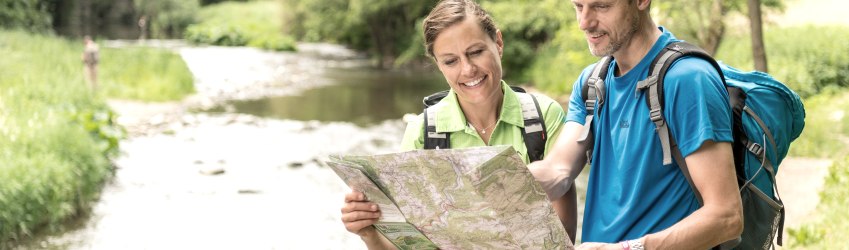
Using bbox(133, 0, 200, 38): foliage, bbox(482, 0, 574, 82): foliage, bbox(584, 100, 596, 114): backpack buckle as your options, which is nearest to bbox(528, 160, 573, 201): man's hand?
bbox(584, 100, 596, 114): backpack buckle

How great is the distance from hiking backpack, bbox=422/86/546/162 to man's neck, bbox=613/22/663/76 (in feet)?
1.47

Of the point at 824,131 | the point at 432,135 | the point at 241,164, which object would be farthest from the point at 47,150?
the point at 824,131

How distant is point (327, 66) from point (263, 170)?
18693mm

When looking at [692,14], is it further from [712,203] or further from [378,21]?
[378,21]

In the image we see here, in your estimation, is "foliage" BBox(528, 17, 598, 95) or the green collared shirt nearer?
the green collared shirt

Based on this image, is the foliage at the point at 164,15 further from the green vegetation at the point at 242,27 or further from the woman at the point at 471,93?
the woman at the point at 471,93

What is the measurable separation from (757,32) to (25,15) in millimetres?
25887

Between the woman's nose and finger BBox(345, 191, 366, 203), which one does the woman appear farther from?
finger BBox(345, 191, 366, 203)

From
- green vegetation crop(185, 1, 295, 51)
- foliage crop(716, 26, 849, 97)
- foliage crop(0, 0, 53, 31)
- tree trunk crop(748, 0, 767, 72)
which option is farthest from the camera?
green vegetation crop(185, 1, 295, 51)

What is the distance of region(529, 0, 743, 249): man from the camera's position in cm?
168

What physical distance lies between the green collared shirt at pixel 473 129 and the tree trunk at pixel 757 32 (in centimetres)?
632

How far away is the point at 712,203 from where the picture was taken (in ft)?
5.52

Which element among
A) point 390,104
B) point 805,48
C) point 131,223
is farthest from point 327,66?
point 131,223

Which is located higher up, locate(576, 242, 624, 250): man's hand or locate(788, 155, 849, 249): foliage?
locate(576, 242, 624, 250): man's hand
